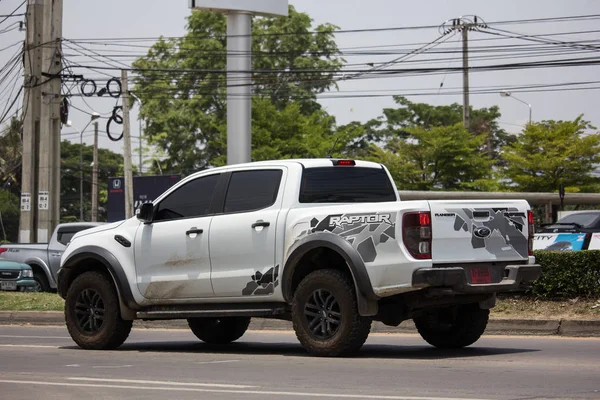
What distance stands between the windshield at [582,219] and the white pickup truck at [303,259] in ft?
44.4

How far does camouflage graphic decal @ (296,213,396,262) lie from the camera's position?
9570 millimetres

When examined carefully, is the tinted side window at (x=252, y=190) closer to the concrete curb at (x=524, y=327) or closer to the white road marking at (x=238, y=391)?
the white road marking at (x=238, y=391)

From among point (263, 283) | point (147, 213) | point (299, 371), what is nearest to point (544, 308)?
point (263, 283)

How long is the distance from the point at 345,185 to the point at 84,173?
90.2 m

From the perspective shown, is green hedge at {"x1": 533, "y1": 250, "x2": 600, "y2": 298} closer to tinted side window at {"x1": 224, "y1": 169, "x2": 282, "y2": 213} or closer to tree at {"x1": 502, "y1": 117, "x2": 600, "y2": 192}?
tinted side window at {"x1": 224, "y1": 169, "x2": 282, "y2": 213}

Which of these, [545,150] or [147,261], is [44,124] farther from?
[545,150]

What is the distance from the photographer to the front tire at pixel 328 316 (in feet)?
32.3

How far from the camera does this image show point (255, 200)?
35.9ft

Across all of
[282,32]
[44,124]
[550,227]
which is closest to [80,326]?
[550,227]

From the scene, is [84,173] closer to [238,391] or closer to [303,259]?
[303,259]

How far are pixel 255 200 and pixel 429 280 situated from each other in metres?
2.40

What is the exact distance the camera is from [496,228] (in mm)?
10094

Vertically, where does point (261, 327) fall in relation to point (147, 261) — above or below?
below

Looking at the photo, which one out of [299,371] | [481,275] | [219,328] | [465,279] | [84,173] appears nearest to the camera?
[299,371]
